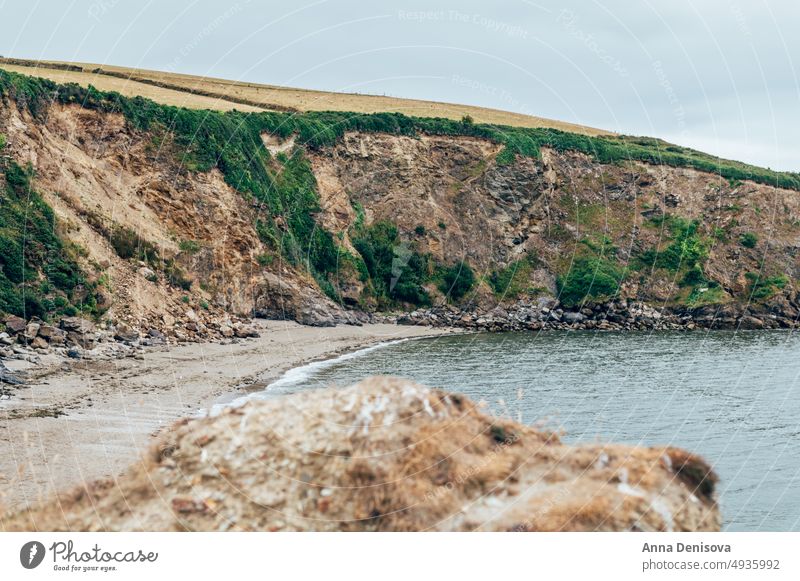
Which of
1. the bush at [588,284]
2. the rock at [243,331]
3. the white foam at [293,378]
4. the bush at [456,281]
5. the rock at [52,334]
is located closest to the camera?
the white foam at [293,378]

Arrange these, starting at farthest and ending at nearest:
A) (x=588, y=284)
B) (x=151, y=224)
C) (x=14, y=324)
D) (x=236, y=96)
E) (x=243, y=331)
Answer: (x=588, y=284)
(x=236, y=96)
(x=151, y=224)
(x=243, y=331)
(x=14, y=324)

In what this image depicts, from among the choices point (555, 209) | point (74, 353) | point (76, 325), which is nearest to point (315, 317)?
point (76, 325)

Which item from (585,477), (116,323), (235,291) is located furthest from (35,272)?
(585,477)

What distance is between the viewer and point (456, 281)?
75.1 meters

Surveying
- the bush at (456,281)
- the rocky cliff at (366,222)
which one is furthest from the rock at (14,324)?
the bush at (456,281)

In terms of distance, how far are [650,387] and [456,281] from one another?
35.7 metres

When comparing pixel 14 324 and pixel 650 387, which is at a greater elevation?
pixel 14 324

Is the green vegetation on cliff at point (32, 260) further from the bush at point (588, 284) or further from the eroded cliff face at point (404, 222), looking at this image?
the bush at point (588, 284)

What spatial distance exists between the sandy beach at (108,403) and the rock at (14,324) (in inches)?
114

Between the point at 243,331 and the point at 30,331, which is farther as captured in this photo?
the point at 243,331

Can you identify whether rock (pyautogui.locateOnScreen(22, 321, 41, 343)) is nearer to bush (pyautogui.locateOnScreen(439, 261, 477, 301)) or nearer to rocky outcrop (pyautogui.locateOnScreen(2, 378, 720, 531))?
rocky outcrop (pyautogui.locateOnScreen(2, 378, 720, 531))

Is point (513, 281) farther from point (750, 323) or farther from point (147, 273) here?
point (147, 273)

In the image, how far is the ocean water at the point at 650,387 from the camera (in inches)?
918

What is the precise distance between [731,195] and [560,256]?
22245mm
